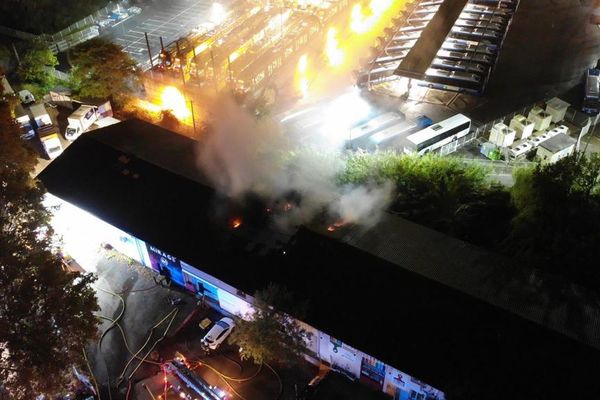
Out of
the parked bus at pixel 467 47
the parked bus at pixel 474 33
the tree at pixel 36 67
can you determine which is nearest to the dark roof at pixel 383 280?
the tree at pixel 36 67

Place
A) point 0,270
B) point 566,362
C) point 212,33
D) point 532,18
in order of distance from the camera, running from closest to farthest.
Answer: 1. point 566,362
2. point 0,270
3. point 212,33
4. point 532,18

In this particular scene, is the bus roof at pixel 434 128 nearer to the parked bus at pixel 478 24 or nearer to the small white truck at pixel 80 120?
the parked bus at pixel 478 24

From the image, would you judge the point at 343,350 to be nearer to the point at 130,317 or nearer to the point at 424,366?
the point at 424,366

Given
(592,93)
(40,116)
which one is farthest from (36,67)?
(592,93)

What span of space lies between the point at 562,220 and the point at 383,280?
768 centimetres

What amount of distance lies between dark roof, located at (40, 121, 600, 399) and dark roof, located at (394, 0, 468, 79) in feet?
58.9

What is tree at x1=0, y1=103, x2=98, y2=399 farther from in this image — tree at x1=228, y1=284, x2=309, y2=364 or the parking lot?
the parking lot

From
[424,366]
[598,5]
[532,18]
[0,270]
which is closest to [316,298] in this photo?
[424,366]

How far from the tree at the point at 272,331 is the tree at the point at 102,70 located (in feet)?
70.7

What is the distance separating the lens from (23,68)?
118 ft

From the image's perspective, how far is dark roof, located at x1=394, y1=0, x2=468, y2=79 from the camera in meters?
35.7

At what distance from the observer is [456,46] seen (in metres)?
39.1

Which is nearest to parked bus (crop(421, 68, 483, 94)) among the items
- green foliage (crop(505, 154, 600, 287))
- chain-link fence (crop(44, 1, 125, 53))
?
green foliage (crop(505, 154, 600, 287))

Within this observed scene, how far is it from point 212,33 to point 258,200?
24.4 meters
